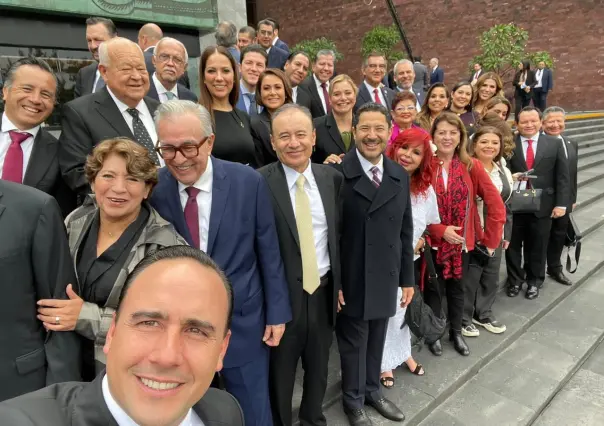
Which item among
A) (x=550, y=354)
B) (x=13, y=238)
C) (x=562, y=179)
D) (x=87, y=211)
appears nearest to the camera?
(x=13, y=238)

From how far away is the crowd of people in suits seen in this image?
1041 mm

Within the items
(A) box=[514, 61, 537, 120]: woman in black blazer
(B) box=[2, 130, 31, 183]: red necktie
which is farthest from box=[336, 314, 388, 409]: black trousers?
(A) box=[514, 61, 537, 120]: woman in black blazer

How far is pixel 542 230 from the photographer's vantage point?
4.58 m

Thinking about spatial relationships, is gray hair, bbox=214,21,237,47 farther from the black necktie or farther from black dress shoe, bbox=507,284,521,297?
black dress shoe, bbox=507,284,521,297

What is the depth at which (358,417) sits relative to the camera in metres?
2.62

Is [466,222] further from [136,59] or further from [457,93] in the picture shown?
[136,59]

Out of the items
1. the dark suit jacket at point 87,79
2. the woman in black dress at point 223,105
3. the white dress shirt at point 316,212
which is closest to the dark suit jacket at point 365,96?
the woman in black dress at point 223,105

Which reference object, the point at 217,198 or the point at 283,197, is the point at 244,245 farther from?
the point at 283,197

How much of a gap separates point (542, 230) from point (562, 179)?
61 cm

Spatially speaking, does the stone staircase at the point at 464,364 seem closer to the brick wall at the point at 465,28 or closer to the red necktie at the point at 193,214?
the red necktie at the point at 193,214

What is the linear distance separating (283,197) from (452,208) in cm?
169

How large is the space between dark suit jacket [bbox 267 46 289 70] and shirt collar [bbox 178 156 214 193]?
3999 mm

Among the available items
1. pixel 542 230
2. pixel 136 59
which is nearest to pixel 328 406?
pixel 136 59

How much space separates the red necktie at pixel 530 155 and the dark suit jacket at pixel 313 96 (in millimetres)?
2342
